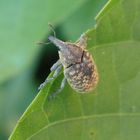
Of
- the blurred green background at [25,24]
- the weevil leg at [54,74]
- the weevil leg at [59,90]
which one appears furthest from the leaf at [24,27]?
the weevil leg at [59,90]

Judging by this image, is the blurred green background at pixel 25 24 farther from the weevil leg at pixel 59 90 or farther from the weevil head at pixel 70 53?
the weevil leg at pixel 59 90

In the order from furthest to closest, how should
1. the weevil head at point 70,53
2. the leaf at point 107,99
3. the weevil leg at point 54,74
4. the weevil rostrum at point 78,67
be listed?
1. the weevil head at point 70,53
2. the weevil rostrum at point 78,67
3. the weevil leg at point 54,74
4. the leaf at point 107,99

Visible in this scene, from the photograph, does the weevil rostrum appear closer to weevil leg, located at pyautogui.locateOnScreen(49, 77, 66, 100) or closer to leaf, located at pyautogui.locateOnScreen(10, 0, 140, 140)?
weevil leg, located at pyautogui.locateOnScreen(49, 77, 66, 100)

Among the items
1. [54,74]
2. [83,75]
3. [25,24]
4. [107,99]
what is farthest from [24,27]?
[107,99]

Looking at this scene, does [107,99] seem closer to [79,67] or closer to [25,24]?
[79,67]

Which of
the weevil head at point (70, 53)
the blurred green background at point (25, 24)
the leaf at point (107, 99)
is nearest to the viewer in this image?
the leaf at point (107, 99)

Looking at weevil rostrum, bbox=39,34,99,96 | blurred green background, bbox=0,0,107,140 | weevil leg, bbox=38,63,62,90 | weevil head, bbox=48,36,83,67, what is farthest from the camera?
blurred green background, bbox=0,0,107,140

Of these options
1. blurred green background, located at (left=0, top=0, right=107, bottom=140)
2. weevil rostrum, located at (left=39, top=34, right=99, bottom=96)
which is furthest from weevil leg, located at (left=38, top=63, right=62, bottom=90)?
blurred green background, located at (left=0, top=0, right=107, bottom=140)

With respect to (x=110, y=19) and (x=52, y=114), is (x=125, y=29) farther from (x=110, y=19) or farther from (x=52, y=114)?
(x=52, y=114)
